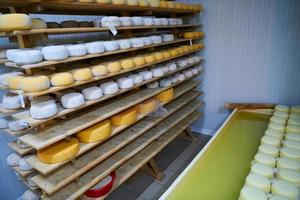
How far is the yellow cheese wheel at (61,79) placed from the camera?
5.12 feet

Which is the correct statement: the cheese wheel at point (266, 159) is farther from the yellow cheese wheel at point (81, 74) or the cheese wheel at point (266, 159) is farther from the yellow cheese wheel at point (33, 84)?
the yellow cheese wheel at point (33, 84)

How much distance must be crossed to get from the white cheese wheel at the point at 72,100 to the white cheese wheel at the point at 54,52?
0.30 meters

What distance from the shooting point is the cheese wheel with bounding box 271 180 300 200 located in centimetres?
146

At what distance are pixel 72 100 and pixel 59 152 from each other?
0.41 metres

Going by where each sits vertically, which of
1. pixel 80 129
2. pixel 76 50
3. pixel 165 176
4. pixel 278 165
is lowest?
pixel 165 176

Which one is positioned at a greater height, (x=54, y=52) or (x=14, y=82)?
(x=54, y=52)

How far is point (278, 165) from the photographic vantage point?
178cm

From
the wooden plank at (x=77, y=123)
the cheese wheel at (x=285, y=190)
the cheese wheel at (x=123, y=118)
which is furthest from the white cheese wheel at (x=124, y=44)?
the cheese wheel at (x=285, y=190)

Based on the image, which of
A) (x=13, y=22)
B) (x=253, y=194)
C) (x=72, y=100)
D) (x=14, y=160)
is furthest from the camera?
(x=14, y=160)

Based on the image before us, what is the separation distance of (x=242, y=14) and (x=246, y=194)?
238 cm

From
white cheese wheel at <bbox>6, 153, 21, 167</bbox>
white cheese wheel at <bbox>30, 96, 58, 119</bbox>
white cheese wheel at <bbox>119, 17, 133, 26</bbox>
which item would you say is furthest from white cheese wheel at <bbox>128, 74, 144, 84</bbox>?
white cheese wheel at <bbox>6, 153, 21, 167</bbox>

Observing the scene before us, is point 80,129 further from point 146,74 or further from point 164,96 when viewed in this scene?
point 164,96


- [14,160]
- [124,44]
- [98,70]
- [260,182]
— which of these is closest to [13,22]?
[98,70]

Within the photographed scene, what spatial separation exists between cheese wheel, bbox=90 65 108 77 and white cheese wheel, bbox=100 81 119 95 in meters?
0.13
